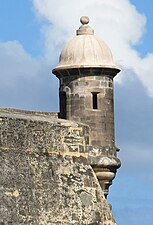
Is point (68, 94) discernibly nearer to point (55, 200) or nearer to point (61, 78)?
point (61, 78)

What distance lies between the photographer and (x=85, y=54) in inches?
763

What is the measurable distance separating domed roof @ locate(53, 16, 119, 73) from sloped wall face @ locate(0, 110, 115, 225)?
152 cm

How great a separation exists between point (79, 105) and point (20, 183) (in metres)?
3.10

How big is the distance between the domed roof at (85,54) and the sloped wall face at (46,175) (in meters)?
1.52

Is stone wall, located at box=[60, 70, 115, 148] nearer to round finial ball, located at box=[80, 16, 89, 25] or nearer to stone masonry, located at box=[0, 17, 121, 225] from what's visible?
stone masonry, located at box=[0, 17, 121, 225]

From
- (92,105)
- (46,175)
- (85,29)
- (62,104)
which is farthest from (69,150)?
(85,29)

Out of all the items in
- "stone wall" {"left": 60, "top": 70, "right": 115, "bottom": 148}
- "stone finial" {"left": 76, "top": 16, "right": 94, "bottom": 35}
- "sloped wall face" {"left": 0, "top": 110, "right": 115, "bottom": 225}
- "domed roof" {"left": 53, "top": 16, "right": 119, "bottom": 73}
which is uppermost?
"stone finial" {"left": 76, "top": 16, "right": 94, "bottom": 35}

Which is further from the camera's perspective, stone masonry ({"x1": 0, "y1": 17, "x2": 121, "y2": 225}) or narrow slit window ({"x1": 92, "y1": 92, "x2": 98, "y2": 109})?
narrow slit window ({"x1": 92, "y1": 92, "x2": 98, "y2": 109})

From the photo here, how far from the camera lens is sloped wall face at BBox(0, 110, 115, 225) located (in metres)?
16.7

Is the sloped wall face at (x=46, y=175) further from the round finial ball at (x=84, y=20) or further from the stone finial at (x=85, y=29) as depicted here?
the round finial ball at (x=84, y=20)

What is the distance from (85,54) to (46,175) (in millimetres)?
3030

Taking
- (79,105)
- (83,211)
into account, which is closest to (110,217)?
(83,211)

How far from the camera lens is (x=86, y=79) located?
19484 mm

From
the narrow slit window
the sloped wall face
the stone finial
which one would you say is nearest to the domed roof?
the stone finial
